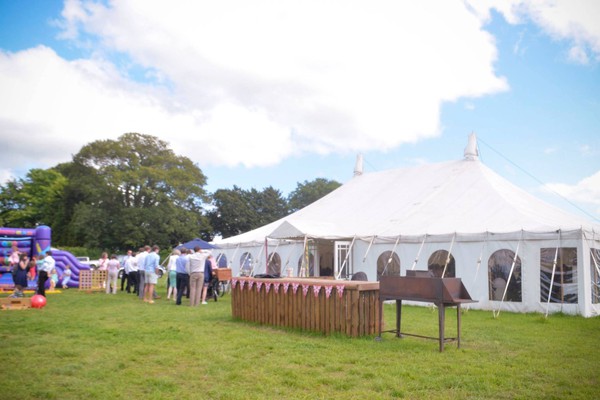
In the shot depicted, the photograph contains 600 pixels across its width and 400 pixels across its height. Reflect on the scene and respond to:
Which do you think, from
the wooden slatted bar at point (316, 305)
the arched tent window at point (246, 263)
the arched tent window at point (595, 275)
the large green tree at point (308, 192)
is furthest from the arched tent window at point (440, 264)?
the large green tree at point (308, 192)

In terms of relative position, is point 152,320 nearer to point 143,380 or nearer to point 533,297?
point 143,380

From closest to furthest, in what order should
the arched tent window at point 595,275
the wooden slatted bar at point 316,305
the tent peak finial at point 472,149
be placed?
the wooden slatted bar at point 316,305 → the arched tent window at point 595,275 → the tent peak finial at point 472,149

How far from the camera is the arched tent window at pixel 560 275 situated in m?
12.7

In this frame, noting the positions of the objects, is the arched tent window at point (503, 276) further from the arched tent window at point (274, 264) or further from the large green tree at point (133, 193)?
the large green tree at point (133, 193)

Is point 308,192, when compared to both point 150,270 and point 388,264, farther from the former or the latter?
point 150,270

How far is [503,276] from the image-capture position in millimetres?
13773

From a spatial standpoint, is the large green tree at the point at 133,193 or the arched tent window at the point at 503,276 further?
the large green tree at the point at 133,193

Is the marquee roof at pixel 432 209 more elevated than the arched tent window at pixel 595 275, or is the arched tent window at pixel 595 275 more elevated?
the marquee roof at pixel 432 209

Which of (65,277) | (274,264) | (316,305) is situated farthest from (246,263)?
(316,305)

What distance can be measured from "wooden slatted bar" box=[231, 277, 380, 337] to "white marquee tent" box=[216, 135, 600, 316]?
2345mm

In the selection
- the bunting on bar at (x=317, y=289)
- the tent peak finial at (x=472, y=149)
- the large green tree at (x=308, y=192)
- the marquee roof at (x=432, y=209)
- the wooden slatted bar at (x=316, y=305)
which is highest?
the large green tree at (x=308, y=192)

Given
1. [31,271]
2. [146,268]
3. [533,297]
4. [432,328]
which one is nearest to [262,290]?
[432,328]

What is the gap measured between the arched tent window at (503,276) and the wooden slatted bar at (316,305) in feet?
21.1

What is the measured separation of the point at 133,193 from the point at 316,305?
110 feet
